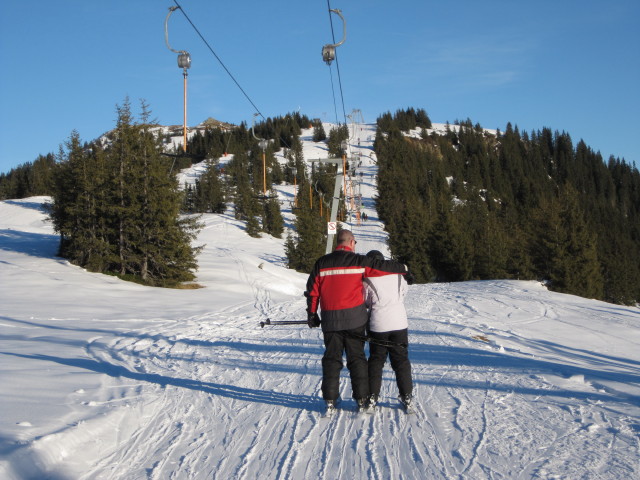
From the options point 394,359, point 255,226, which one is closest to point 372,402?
point 394,359

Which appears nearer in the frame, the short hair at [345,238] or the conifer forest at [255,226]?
the short hair at [345,238]

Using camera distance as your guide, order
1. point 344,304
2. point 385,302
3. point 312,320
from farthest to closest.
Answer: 1. point 312,320
2. point 385,302
3. point 344,304

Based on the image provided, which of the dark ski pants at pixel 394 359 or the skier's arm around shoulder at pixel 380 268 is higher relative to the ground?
the skier's arm around shoulder at pixel 380 268

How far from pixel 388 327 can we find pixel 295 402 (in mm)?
1676

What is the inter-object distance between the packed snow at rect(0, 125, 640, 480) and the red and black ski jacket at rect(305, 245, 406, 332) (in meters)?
1.08

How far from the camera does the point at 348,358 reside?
4789 mm

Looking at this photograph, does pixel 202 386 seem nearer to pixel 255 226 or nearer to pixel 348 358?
pixel 348 358

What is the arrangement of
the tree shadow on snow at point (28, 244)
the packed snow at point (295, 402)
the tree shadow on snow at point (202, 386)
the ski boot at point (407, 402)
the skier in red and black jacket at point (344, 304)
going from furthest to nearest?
the tree shadow on snow at point (28, 244), the tree shadow on snow at point (202, 386), the ski boot at point (407, 402), the skier in red and black jacket at point (344, 304), the packed snow at point (295, 402)

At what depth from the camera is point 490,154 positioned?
144 metres

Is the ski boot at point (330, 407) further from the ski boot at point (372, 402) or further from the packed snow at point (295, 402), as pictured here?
the ski boot at point (372, 402)

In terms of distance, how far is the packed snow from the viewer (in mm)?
3850

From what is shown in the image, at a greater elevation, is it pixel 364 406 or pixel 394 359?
pixel 394 359

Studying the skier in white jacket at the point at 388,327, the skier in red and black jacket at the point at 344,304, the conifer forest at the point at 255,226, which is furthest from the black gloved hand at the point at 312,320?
the conifer forest at the point at 255,226

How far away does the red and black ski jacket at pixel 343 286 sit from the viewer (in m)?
4.73
